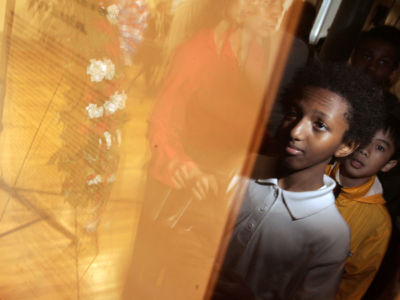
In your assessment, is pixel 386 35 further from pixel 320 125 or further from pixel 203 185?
pixel 203 185

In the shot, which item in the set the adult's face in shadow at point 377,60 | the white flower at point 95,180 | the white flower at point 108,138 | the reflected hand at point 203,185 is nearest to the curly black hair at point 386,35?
the adult's face in shadow at point 377,60

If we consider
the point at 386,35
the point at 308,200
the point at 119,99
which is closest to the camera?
A: the point at 386,35

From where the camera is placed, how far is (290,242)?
0.78 meters

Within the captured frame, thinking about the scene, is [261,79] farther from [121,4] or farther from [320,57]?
[121,4]

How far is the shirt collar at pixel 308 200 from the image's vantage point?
2.38 ft

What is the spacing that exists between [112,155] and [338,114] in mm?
728

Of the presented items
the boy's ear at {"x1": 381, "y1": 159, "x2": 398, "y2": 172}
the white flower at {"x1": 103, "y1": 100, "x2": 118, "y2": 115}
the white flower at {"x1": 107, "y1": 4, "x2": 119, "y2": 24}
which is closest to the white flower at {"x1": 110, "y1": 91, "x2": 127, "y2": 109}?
the white flower at {"x1": 103, "y1": 100, "x2": 118, "y2": 115}

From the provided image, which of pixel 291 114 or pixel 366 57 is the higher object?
pixel 366 57

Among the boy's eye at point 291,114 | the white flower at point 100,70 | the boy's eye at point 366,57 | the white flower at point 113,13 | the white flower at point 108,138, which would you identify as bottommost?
the white flower at point 108,138

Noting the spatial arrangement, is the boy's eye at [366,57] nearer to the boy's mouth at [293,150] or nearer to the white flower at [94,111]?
the boy's mouth at [293,150]

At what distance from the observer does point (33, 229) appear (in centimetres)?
141

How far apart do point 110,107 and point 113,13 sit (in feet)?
0.93

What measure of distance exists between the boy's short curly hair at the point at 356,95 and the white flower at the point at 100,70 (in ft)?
2.09

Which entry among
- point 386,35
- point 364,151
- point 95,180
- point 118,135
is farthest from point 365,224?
point 95,180
